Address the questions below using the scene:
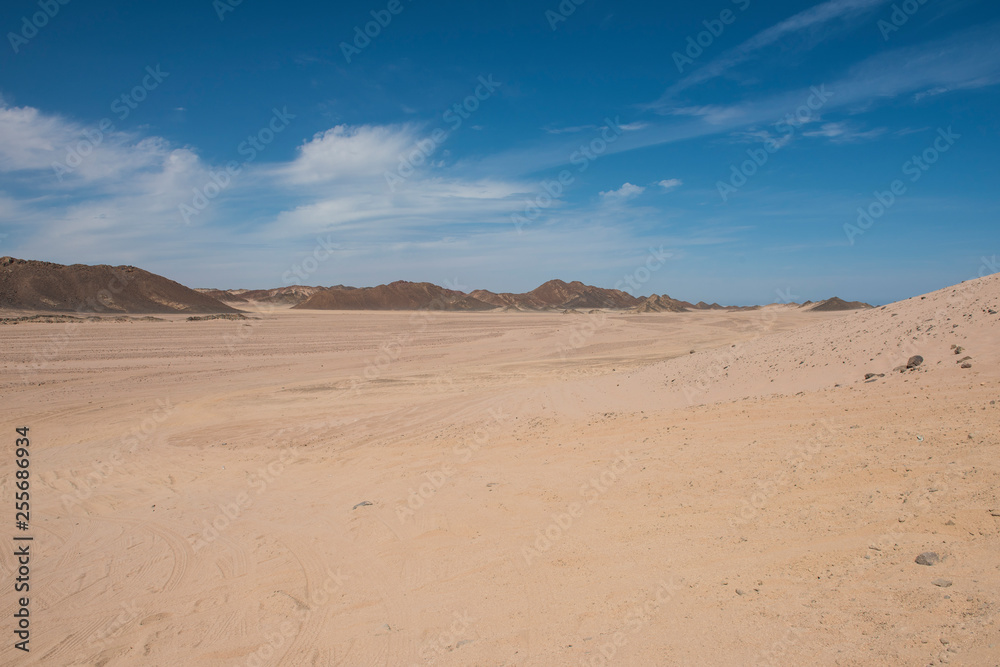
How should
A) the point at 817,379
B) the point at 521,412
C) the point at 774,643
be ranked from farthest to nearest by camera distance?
the point at 521,412 → the point at 817,379 → the point at 774,643

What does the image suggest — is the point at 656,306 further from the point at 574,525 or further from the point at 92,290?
the point at 574,525

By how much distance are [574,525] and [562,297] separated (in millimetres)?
139441

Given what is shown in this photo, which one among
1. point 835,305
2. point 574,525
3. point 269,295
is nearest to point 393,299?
point 269,295

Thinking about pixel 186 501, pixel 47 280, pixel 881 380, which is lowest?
Result: pixel 186 501

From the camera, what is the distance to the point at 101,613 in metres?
4.55

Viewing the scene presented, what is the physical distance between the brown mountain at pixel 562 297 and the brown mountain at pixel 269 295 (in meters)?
45.3

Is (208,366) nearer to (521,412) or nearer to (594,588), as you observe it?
(521,412)

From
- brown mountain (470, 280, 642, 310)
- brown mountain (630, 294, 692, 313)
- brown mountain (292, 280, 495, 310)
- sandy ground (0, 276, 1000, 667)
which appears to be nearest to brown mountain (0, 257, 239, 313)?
brown mountain (292, 280, 495, 310)

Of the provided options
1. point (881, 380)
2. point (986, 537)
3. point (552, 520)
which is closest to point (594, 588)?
point (552, 520)

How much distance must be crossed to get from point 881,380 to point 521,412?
659cm

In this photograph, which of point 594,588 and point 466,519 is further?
point 466,519

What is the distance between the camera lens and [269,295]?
142m

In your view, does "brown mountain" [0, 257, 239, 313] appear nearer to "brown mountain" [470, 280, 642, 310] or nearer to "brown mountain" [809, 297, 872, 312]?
"brown mountain" [470, 280, 642, 310]

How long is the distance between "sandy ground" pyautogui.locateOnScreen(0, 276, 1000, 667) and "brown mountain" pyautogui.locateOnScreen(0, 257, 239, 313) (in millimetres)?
59468
